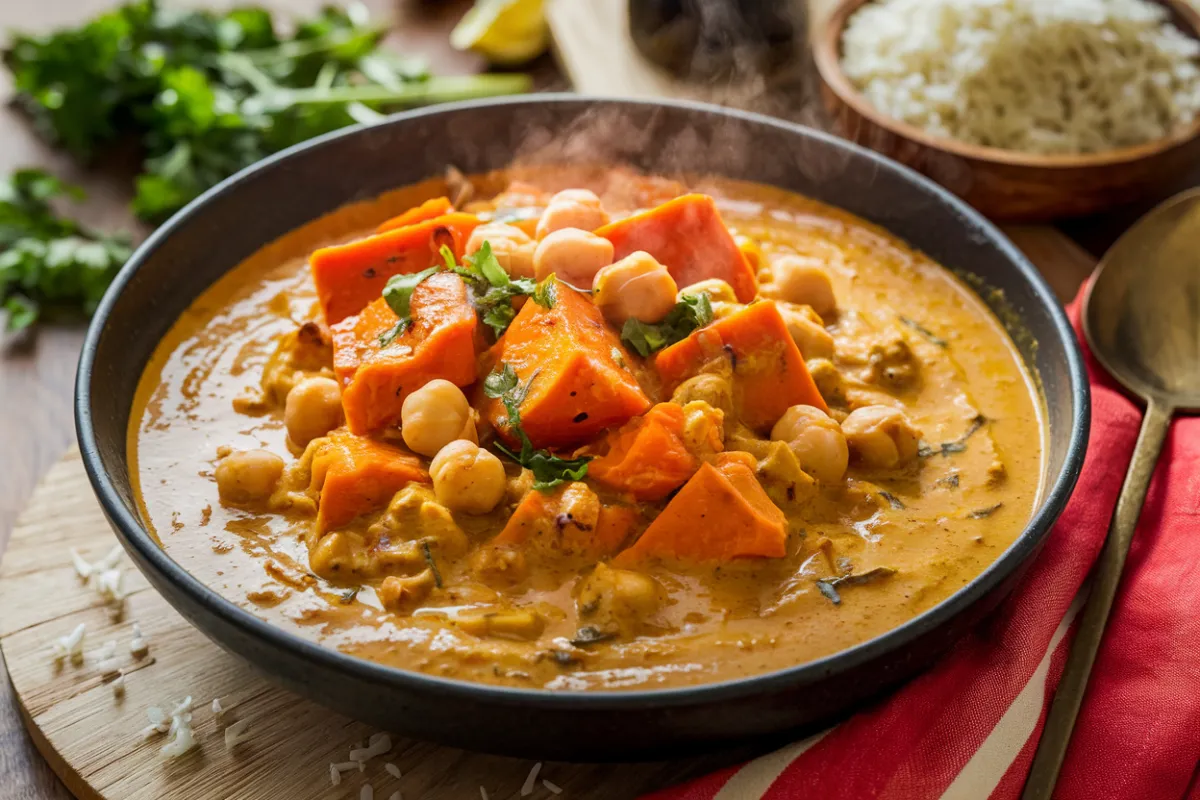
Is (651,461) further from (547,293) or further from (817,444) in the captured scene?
(547,293)

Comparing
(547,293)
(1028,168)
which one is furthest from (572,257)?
(1028,168)

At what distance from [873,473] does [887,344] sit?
0.50 meters

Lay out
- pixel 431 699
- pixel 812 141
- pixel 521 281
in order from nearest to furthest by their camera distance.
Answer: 1. pixel 431 699
2. pixel 521 281
3. pixel 812 141

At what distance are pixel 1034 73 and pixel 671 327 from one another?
246cm

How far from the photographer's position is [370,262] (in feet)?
10.7

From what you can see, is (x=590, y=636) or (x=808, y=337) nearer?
(x=590, y=636)

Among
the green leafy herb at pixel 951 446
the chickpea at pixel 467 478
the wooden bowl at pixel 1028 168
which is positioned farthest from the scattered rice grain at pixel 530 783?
A: the wooden bowl at pixel 1028 168

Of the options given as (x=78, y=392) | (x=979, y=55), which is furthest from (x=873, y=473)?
(x=979, y=55)

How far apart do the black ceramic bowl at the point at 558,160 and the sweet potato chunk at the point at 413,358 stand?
602 mm

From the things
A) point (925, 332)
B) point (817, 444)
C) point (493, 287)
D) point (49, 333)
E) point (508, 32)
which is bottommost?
point (49, 333)

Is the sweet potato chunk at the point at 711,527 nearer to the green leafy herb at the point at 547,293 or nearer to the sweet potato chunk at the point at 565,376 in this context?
the sweet potato chunk at the point at 565,376

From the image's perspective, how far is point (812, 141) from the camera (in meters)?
3.90

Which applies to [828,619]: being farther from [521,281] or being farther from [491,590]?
[521,281]

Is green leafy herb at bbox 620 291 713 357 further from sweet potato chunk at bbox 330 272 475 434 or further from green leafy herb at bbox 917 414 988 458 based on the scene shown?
green leafy herb at bbox 917 414 988 458
